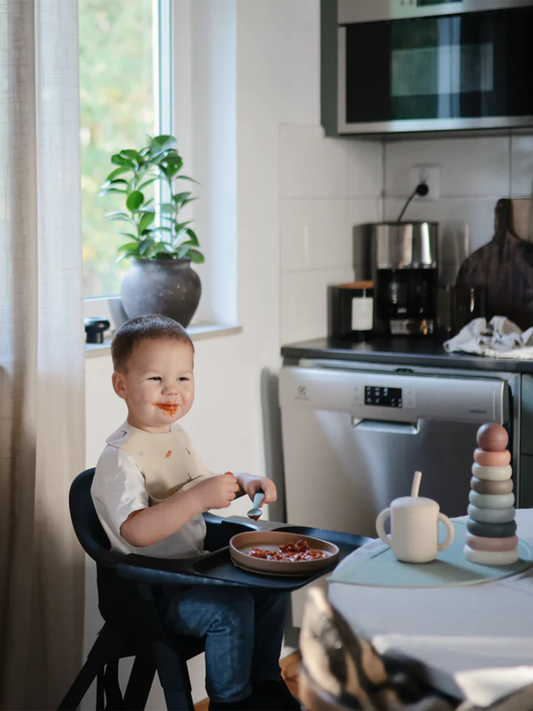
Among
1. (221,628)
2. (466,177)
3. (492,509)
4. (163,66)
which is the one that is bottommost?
(221,628)

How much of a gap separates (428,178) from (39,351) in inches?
67.1

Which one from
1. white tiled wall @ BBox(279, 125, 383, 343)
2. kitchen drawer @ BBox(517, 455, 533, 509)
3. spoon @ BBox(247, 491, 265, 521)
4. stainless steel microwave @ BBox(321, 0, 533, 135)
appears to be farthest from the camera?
white tiled wall @ BBox(279, 125, 383, 343)

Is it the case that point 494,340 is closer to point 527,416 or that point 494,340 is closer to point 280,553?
point 527,416

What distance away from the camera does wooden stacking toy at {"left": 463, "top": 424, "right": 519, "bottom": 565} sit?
129 cm

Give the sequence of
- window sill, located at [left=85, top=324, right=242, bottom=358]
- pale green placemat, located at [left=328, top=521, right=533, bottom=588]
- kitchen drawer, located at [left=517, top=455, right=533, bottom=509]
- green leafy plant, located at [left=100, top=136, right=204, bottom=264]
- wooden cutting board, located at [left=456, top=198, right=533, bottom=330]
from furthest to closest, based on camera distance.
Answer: wooden cutting board, located at [left=456, top=198, right=533, bottom=330]
kitchen drawer, located at [left=517, top=455, right=533, bottom=509]
green leafy plant, located at [left=100, top=136, right=204, bottom=264]
window sill, located at [left=85, top=324, right=242, bottom=358]
pale green placemat, located at [left=328, top=521, right=533, bottom=588]

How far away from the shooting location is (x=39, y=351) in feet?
6.19

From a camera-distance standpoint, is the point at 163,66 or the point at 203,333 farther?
the point at 163,66

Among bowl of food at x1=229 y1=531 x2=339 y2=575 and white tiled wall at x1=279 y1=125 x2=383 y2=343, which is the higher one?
white tiled wall at x1=279 y1=125 x2=383 y2=343

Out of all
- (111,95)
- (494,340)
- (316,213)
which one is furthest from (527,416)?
(111,95)

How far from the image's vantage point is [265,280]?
9.03 ft

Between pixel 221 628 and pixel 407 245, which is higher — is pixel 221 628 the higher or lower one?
the lower one

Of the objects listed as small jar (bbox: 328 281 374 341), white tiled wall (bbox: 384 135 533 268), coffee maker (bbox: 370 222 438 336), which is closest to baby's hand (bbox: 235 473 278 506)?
small jar (bbox: 328 281 374 341)

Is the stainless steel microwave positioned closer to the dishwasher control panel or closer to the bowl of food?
the dishwasher control panel

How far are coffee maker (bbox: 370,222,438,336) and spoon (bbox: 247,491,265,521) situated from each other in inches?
58.5
